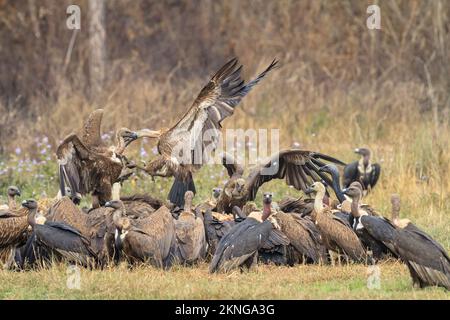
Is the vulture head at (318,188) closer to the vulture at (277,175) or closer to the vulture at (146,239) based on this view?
the vulture at (277,175)

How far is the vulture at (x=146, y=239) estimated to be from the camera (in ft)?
26.0

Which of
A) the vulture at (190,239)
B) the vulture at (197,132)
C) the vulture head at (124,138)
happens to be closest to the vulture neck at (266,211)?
the vulture at (190,239)

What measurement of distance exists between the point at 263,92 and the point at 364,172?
3938 millimetres

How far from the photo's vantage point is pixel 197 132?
9.81m

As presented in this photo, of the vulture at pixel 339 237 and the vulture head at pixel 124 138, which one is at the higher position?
the vulture head at pixel 124 138

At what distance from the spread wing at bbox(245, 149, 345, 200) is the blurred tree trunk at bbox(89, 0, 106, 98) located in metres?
7.62

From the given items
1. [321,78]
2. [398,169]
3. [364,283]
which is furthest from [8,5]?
[364,283]

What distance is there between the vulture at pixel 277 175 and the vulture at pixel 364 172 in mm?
1821

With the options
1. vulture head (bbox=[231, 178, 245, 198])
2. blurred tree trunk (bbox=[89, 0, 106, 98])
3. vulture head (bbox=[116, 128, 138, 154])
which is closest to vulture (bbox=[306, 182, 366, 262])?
vulture head (bbox=[231, 178, 245, 198])

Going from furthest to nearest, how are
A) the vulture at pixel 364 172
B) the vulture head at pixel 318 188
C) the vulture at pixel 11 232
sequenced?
the vulture at pixel 364 172 < the vulture head at pixel 318 188 < the vulture at pixel 11 232

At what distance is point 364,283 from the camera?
7430 mm

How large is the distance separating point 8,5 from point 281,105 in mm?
7241

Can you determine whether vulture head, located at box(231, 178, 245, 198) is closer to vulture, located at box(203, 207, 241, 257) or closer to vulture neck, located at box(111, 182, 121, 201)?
vulture, located at box(203, 207, 241, 257)

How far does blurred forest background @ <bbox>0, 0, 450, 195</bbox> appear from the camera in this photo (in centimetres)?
1376
